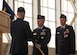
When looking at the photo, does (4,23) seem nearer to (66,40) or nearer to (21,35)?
(21,35)

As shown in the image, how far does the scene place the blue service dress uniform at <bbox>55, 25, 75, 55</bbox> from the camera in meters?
5.96

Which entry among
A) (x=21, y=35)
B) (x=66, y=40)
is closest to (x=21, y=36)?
(x=21, y=35)

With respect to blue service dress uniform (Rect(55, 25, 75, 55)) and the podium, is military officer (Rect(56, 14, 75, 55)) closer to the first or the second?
blue service dress uniform (Rect(55, 25, 75, 55))

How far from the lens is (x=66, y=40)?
6.00 metres

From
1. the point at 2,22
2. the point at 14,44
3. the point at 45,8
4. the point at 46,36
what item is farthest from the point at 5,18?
the point at 45,8

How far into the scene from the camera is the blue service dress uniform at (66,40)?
19.6 ft

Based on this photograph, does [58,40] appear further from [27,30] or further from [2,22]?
[2,22]

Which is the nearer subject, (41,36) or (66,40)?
(41,36)

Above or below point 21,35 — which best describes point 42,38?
below

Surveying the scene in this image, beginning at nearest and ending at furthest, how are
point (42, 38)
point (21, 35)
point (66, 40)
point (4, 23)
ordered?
1. point (4, 23)
2. point (21, 35)
3. point (42, 38)
4. point (66, 40)

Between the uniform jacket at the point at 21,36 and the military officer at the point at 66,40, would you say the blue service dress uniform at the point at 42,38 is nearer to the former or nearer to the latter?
the military officer at the point at 66,40

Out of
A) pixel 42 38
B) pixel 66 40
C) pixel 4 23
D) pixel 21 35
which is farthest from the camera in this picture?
pixel 66 40

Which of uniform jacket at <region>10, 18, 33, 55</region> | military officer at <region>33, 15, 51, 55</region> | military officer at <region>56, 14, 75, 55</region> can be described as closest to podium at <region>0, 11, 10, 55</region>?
uniform jacket at <region>10, 18, 33, 55</region>

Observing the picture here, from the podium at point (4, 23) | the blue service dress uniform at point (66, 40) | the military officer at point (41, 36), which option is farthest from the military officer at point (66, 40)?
the podium at point (4, 23)
